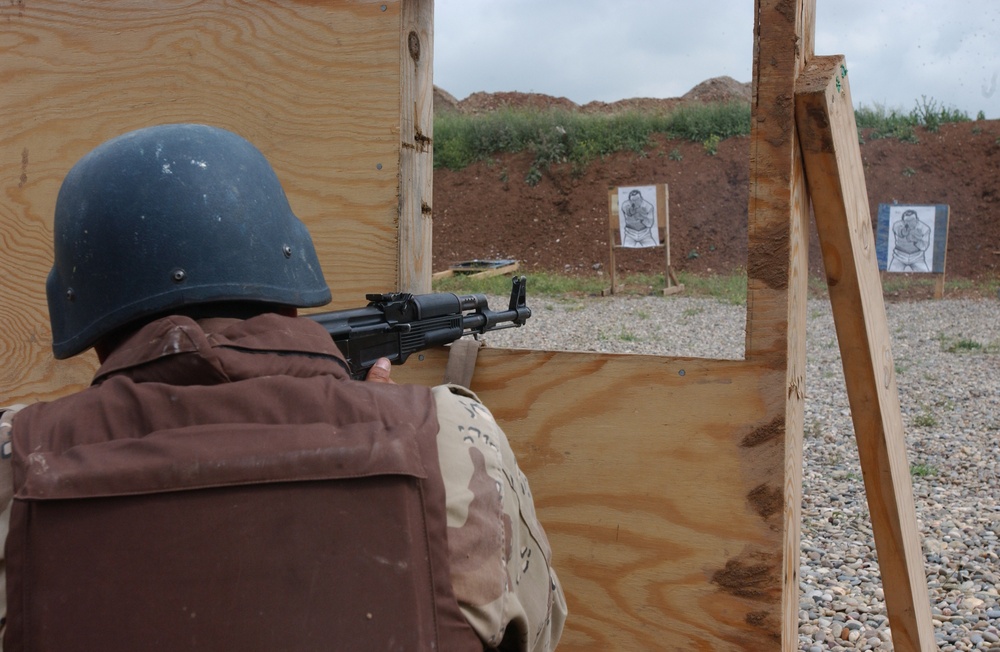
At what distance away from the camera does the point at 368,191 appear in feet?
6.63

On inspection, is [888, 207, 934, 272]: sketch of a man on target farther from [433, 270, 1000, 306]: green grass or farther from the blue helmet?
the blue helmet

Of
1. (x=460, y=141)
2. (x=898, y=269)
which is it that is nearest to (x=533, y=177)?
(x=460, y=141)

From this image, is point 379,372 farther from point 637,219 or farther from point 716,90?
point 716,90

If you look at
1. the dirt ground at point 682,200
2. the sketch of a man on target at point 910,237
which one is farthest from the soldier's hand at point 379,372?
the dirt ground at point 682,200

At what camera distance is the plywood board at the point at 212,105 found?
200 centimetres

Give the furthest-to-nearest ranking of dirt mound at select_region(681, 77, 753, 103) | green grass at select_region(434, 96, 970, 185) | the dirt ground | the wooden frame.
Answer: dirt mound at select_region(681, 77, 753, 103) < green grass at select_region(434, 96, 970, 185) < the dirt ground < the wooden frame

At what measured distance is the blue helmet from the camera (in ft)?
4.27

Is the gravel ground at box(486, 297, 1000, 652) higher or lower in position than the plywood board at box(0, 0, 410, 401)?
lower

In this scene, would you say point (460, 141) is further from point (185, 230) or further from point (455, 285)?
point (185, 230)

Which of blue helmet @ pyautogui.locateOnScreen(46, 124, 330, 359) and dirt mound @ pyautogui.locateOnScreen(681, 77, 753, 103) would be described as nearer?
blue helmet @ pyautogui.locateOnScreen(46, 124, 330, 359)

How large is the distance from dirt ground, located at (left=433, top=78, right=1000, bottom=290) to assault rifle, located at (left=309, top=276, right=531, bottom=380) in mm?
19326

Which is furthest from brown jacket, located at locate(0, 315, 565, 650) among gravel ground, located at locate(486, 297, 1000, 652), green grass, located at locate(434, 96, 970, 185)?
green grass, located at locate(434, 96, 970, 185)

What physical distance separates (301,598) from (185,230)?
62 centimetres

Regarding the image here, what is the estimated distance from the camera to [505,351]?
6.25 feet
